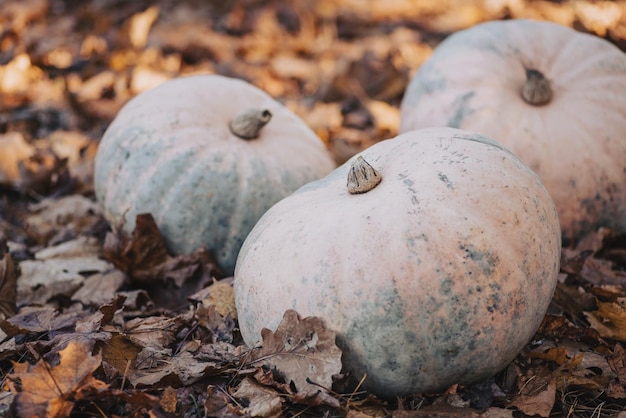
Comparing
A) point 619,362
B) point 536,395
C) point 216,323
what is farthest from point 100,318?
point 619,362

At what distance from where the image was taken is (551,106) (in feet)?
10.7

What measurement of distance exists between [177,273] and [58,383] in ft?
3.76

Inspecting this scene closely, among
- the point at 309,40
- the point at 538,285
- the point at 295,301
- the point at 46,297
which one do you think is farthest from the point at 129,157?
the point at 309,40

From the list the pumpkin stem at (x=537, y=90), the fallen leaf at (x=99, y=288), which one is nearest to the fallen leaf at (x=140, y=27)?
the fallen leaf at (x=99, y=288)

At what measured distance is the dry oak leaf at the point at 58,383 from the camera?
185 centimetres

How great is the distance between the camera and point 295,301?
2152mm

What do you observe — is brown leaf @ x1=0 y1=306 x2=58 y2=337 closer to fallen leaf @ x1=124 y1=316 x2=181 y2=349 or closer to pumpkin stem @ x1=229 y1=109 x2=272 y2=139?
fallen leaf @ x1=124 y1=316 x2=181 y2=349

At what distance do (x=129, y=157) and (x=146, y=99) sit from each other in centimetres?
34

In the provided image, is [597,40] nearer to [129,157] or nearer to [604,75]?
[604,75]

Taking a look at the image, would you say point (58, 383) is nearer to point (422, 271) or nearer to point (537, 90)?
point (422, 271)

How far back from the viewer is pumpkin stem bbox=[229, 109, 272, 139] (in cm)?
314

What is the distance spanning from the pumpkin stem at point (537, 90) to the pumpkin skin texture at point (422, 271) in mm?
1023

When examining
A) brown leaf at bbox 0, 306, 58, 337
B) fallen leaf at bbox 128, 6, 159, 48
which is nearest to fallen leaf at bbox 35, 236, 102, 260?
brown leaf at bbox 0, 306, 58, 337

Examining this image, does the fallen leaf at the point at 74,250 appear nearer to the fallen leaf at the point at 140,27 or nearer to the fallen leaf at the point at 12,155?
the fallen leaf at the point at 12,155
